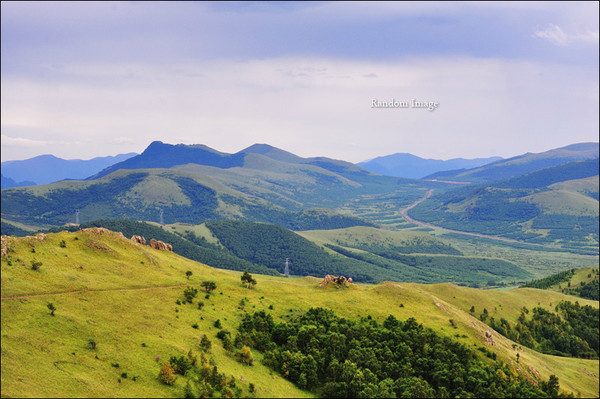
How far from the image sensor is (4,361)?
55812 millimetres

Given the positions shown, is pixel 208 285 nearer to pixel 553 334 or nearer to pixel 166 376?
pixel 166 376

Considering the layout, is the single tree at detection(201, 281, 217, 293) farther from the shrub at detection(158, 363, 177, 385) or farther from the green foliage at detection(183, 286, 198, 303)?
the shrub at detection(158, 363, 177, 385)

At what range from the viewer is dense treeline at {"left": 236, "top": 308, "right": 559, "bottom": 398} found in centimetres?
8562

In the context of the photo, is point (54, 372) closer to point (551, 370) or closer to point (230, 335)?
point (230, 335)

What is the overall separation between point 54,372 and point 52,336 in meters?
10.9

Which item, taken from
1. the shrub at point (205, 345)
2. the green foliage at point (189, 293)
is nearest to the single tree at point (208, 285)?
the green foliage at point (189, 293)

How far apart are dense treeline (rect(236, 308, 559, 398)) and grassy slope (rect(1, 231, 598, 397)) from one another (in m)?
5.94

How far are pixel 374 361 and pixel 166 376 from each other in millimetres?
53051

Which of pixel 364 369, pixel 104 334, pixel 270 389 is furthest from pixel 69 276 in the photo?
pixel 364 369

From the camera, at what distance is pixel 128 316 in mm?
81500

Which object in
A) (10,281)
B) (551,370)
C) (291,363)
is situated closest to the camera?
(10,281)

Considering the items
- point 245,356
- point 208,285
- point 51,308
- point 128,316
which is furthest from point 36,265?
point 245,356

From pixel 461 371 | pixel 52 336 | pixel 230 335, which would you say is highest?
pixel 52 336

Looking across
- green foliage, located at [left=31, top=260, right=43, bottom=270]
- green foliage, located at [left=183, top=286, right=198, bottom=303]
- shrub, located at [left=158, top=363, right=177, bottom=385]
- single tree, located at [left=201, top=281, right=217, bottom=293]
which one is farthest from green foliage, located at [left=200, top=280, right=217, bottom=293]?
shrub, located at [left=158, top=363, right=177, bottom=385]
